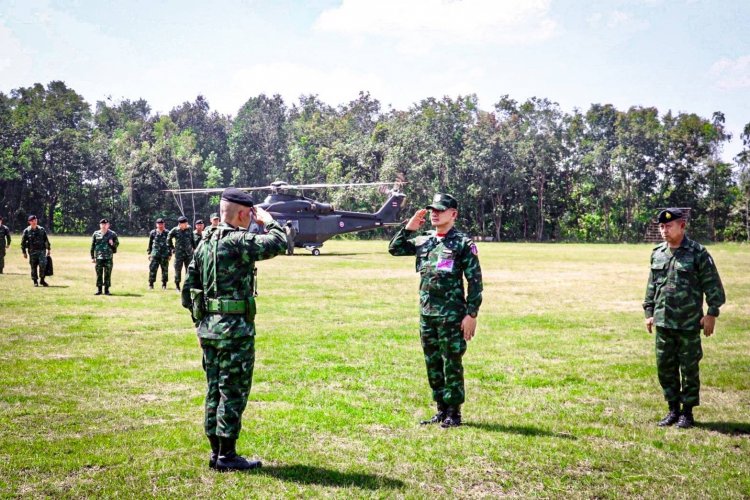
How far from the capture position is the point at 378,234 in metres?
67.1

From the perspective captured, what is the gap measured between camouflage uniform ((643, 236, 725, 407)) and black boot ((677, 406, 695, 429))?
0.08 meters

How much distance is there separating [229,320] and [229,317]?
3 centimetres

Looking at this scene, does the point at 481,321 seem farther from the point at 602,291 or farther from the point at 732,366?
the point at 602,291

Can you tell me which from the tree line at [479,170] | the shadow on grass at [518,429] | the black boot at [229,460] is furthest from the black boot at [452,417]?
the tree line at [479,170]

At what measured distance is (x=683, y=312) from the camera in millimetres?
6469

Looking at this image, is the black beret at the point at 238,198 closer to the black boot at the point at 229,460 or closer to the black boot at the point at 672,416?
the black boot at the point at 229,460

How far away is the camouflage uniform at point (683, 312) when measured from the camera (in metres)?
6.45

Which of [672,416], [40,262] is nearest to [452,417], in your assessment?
[672,416]

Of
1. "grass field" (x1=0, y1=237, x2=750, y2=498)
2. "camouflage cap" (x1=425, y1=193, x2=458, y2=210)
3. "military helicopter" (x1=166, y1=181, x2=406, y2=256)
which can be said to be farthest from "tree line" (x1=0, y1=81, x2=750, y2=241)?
"camouflage cap" (x1=425, y1=193, x2=458, y2=210)

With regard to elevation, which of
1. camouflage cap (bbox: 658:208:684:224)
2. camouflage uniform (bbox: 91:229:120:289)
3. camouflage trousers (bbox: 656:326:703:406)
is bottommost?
camouflage trousers (bbox: 656:326:703:406)

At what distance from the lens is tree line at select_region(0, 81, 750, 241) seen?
65.4 m

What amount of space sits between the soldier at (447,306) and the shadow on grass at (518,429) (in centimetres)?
22

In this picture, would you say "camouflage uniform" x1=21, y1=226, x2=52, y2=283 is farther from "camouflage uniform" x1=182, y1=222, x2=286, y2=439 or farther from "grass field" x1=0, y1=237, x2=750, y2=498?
"camouflage uniform" x1=182, y1=222, x2=286, y2=439

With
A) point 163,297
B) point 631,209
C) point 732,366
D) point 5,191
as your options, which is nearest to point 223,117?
point 5,191
